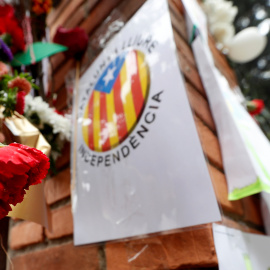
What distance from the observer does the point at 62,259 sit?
61 cm

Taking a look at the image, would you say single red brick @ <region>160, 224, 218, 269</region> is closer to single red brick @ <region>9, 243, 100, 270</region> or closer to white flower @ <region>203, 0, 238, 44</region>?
single red brick @ <region>9, 243, 100, 270</region>

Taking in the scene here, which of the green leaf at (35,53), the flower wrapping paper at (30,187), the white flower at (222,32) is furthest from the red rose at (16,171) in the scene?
the white flower at (222,32)

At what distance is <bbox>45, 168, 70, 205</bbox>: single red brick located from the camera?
703 millimetres

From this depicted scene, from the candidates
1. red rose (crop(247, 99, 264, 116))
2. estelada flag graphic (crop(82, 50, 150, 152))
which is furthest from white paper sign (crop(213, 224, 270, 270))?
red rose (crop(247, 99, 264, 116))

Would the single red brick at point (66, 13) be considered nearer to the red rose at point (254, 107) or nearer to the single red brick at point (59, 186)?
the single red brick at point (59, 186)

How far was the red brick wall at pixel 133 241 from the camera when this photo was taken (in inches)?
17.5

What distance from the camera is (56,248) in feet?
2.10

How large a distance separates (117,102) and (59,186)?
31 cm

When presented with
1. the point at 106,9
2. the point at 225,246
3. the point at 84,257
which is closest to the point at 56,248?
the point at 84,257

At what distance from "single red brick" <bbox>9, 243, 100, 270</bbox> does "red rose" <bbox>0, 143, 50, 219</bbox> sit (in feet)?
1.19

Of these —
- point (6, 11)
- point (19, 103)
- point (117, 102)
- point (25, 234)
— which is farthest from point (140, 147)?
point (6, 11)

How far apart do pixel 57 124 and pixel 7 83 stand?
0.17 metres

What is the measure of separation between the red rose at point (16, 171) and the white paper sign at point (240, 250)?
294 mm

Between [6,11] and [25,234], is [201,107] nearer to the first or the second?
[25,234]
